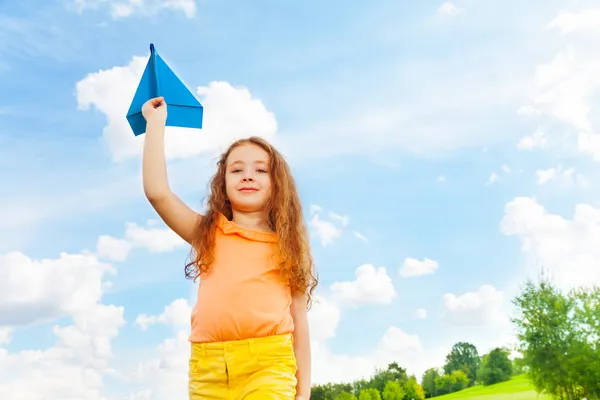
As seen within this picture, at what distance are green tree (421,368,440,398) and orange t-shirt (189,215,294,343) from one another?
99.2 ft

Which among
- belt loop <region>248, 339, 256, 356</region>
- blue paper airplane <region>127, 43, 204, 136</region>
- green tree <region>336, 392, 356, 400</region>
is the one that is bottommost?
belt loop <region>248, 339, 256, 356</region>

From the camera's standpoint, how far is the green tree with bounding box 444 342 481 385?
3097cm

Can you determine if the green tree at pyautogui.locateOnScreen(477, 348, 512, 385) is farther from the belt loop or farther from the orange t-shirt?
the belt loop

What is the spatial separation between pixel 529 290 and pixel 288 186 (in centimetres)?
2450

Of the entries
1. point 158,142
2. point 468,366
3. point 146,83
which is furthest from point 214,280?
point 468,366

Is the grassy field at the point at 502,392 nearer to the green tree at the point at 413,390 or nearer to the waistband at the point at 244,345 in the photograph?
the green tree at the point at 413,390

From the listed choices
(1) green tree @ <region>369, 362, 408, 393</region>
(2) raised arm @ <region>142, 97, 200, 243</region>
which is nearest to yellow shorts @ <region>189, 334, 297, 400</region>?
(2) raised arm @ <region>142, 97, 200, 243</region>


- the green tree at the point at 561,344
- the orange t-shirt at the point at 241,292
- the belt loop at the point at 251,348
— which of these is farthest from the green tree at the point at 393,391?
the belt loop at the point at 251,348

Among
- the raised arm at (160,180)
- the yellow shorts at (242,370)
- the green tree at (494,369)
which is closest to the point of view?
the yellow shorts at (242,370)

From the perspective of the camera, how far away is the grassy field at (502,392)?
29.2 metres

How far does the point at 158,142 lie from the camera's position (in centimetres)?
327

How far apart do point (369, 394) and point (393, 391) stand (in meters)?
1.34

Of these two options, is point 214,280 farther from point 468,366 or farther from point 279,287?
point 468,366

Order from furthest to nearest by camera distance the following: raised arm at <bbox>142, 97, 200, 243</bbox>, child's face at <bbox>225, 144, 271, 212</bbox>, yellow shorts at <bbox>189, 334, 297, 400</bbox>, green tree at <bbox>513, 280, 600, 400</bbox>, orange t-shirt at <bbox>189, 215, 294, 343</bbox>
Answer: green tree at <bbox>513, 280, 600, 400</bbox>, child's face at <bbox>225, 144, 271, 212</bbox>, raised arm at <bbox>142, 97, 200, 243</bbox>, orange t-shirt at <bbox>189, 215, 294, 343</bbox>, yellow shorts at <bbox>189, 334, 297, 400</bbox>
